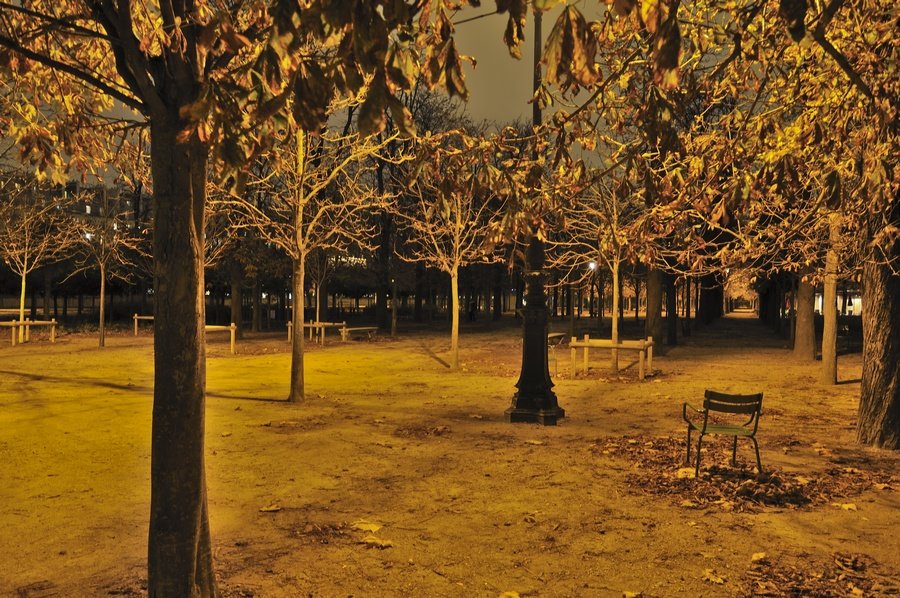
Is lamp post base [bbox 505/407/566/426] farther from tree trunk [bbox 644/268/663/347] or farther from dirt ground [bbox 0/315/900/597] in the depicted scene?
tree trunk [bbox 644/268/663/347]

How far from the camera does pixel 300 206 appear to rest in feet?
43.7

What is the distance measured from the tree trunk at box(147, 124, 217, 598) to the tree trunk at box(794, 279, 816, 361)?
21321 mm

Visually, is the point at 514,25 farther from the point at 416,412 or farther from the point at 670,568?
the point at 416,412

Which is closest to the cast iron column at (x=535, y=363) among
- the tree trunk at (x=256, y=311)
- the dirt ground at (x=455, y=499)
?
the dirt ground at (x=455, y=499)

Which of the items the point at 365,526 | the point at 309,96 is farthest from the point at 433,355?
the point at 309,96

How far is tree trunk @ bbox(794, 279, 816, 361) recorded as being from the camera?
71.7ft

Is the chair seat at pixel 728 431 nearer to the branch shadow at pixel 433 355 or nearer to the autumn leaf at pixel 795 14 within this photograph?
the autumn leaf at pixel 795 14

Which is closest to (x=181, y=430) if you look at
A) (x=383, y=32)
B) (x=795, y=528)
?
(x=383, y=32)

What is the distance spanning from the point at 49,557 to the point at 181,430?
7.44 feet

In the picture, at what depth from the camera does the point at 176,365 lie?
4047mm

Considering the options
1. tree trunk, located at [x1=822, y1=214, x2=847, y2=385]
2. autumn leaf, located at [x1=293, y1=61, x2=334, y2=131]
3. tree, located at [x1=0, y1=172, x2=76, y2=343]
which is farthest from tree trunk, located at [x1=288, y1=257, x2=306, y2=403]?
tree, located at [x1=0, y1=172, x2=76, y2=343]

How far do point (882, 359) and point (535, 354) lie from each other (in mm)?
4762

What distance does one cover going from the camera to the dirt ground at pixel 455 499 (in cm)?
A: 507

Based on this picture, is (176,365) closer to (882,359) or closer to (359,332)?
(882,359)
